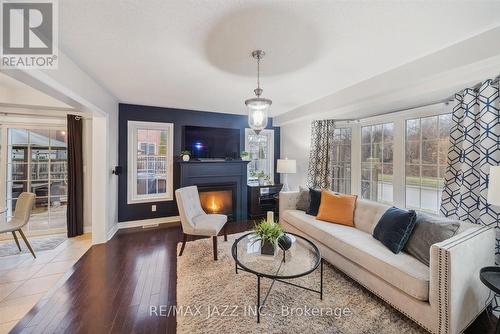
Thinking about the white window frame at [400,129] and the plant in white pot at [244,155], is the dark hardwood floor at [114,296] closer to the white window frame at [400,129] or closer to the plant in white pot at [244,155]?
the white window frame at [400,129]

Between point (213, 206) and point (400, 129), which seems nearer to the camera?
point (400, 129)

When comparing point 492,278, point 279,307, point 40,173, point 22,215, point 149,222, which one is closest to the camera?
point 492,278

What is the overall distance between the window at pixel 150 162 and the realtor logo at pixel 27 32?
91.0 inches

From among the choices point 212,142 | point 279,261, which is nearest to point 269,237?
point 279,261

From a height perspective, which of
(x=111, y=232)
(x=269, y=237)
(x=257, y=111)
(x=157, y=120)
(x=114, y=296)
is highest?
(x=157, y=120)

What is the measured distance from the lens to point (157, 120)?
4.22m

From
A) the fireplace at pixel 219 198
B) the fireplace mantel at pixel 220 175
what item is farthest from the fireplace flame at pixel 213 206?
the fireplace mantel at pixel 220 175

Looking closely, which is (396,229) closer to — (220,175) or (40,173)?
(220,175)

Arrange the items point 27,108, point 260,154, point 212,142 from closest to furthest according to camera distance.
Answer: point 27,108, point 212,142, point 260,154

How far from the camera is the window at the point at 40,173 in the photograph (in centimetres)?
357

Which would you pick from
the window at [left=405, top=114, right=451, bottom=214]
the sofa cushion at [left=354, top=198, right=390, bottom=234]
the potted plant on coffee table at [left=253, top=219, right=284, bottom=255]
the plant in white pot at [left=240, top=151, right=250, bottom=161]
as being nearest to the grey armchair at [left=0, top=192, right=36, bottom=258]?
the potted plant on coffee table at [left=253, top=219, right=284, bottom=255]

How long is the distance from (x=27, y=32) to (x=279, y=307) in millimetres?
3183

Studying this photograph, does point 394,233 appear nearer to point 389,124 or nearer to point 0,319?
point 389,124

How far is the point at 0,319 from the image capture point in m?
1.77
